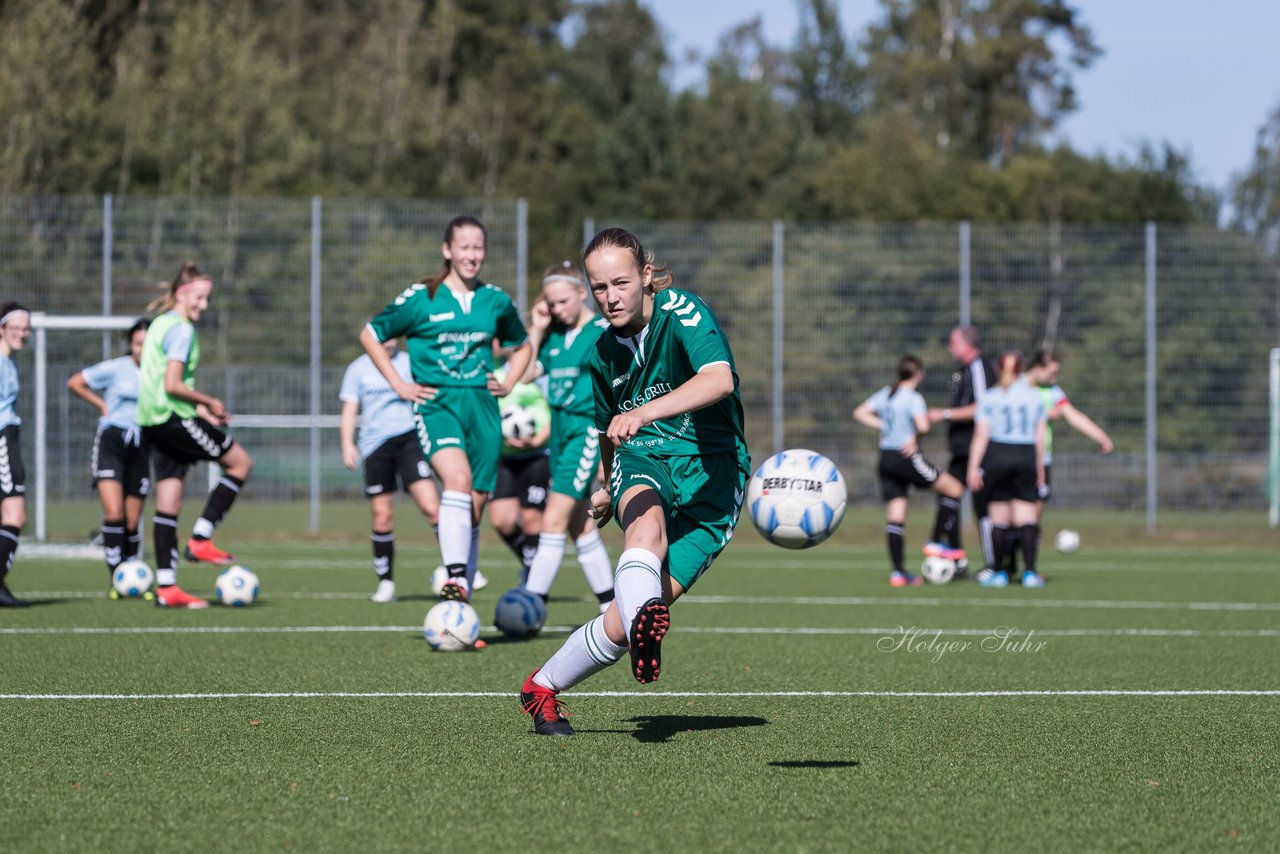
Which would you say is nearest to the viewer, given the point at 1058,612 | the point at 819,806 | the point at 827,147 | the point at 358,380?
the point at 819,806

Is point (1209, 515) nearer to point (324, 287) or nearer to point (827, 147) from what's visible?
point (324, 287)

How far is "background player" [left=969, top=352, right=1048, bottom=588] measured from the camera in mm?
13688

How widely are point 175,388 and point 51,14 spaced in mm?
28394

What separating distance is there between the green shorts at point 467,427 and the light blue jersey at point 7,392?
3.44 meters

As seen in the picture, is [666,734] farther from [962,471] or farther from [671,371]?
[962,471]

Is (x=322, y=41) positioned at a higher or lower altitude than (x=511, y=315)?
higher

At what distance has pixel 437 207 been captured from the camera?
20.7 metres

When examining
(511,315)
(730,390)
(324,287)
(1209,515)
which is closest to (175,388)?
(511,315)

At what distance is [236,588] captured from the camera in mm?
10555

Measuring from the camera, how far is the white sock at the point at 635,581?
489cm

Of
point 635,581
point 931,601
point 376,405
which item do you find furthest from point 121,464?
point 635,581

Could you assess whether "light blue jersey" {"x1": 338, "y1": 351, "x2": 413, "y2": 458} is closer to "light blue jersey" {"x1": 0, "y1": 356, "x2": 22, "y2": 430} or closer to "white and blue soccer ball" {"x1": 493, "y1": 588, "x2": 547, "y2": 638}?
"light blue jersey" {"x1": 0, "y1": 356, "x2": 22, "y2": 430}

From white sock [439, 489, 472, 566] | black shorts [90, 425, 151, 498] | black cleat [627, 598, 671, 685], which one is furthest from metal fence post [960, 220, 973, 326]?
black cleat [627, 598, 671, 685]

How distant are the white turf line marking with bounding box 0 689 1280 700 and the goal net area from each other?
13.6m
